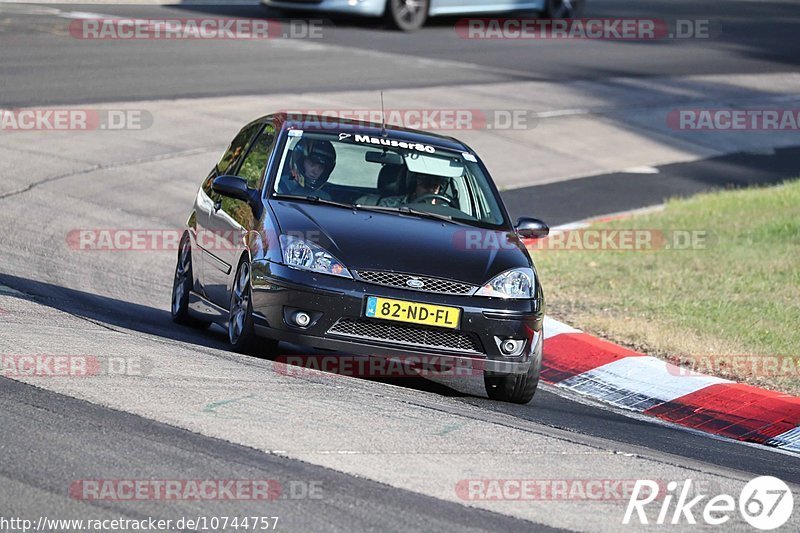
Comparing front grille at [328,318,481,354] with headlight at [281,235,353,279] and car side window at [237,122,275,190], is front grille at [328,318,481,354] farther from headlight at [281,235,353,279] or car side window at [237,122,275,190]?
car side window at [237,122,275,190]

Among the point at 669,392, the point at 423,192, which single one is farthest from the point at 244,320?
the point at 669,392

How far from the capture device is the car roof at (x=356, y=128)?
969 cm

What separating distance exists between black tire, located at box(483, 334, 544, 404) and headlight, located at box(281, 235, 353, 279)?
117 cm

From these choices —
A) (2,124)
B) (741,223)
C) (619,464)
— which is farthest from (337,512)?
(2,124)

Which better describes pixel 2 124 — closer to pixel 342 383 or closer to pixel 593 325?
pixel 593 325

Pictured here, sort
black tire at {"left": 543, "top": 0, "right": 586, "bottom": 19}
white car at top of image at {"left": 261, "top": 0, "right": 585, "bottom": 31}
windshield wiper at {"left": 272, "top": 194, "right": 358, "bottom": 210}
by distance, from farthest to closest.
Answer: black tire at {"left": 543, "top": 0, "right": 586, "bottom": 19} < white car at top of image at {"left": 261, "top": 0, "right": 585, "bottom": 31} < windshield wiper at {"left": 272, "top": 194, "right": 358, "bottom": 210}

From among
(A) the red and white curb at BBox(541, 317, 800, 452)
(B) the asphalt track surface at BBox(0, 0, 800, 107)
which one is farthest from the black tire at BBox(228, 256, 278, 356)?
(B) the asphalt track surface at BBox(0, 0, 800, 107)

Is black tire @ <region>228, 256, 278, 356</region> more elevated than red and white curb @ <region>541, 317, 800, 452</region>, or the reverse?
black tire @ <region>228, 256, 278, 356</region>

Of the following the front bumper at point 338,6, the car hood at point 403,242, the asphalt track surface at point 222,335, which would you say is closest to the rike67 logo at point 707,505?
the asphalt track surface at point 222,335

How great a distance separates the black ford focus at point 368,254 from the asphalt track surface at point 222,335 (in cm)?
34

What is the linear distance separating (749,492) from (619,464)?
1.94 ft

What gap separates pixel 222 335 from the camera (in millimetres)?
10250

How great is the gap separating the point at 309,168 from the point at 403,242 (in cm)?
112

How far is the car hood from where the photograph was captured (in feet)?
27.2
